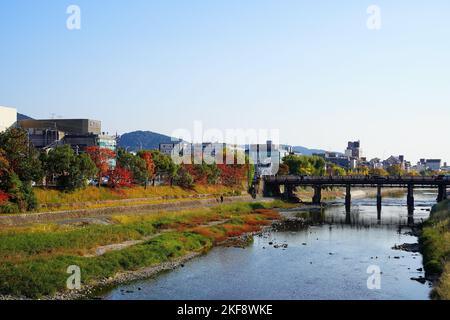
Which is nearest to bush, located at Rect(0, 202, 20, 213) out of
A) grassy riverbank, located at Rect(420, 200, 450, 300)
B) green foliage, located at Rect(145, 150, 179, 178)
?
grassy riverbank, located at Rect(420, 200, 450, 300)

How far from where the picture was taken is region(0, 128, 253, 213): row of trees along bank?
149ft

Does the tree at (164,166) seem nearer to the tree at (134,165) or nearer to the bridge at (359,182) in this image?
the tree at (134,165)

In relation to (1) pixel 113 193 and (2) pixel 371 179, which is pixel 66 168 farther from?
(2) pixel 371 179

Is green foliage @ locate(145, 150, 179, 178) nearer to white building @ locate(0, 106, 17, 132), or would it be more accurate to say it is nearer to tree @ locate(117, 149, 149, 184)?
tree @ locate(117, 149, 149, 184)

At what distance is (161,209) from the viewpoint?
64.0 meters

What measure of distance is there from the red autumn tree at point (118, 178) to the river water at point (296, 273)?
883 inches

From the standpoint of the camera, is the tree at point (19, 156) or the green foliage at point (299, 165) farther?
the green foliage at point (299, 165)

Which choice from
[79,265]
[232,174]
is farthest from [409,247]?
[232,174]

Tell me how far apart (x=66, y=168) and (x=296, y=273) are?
102 feet

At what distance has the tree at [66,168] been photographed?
55562 millimetres

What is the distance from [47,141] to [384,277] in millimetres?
81136

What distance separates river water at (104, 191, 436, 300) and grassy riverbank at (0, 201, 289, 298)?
253cm

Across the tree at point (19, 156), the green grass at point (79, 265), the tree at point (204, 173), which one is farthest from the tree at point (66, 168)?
the tree at point (204, 173)

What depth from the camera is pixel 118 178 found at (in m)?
66.7
